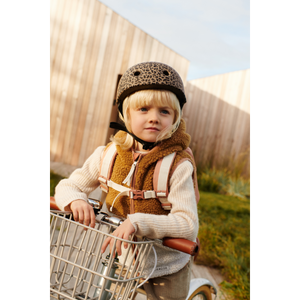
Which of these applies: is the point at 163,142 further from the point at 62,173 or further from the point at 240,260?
the point at 62,173

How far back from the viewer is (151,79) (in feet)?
4.41

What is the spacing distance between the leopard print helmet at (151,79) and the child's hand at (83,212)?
0.64 meters

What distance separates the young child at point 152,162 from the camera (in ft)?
4.32

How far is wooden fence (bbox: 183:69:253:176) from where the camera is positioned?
7117 millimetres

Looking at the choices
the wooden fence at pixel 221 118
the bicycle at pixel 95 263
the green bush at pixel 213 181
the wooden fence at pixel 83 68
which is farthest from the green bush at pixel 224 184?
the bicycle at pixel 95 263

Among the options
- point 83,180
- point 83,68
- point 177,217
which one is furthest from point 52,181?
point 177,217

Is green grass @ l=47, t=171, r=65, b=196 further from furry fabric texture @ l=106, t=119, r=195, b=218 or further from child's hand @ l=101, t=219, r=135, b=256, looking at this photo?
child's hand @ l=101, t=219, r=135, b=256

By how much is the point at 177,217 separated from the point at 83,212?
1.44 feet

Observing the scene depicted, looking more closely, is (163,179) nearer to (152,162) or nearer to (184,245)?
(152,162)

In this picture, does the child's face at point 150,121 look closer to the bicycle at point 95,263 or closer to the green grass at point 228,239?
the bicycle at point 95,263

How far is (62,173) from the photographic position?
16.8 ft

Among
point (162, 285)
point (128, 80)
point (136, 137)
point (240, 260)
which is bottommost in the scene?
point (240, 260)
